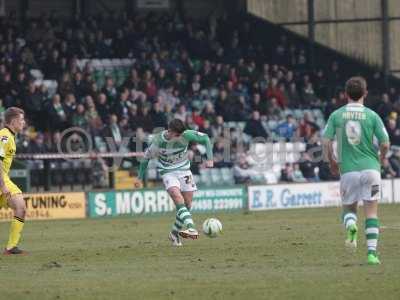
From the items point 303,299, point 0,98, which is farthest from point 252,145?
point 303,299

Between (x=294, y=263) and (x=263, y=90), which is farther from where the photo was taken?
(x=263, y=90)

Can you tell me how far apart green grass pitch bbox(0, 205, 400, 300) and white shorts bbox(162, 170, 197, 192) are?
92cm

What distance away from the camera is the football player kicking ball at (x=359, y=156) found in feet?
43.5

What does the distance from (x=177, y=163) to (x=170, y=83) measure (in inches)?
660

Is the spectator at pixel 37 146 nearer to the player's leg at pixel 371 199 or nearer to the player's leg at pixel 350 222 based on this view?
the player's leg at pixel 350 222

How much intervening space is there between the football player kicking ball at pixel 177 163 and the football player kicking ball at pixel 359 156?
4.59 metres

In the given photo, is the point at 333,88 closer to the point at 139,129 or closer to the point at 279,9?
the point at 279,9

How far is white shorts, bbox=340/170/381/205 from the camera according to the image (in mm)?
13266

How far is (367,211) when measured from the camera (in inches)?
528

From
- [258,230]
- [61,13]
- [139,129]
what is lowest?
[258,230]

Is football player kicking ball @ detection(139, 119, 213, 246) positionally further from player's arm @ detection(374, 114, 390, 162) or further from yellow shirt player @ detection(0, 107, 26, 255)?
player's arm @ detection(374, 114, 390, 162)

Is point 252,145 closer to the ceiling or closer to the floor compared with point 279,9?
closer to the floor

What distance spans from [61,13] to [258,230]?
20.2m

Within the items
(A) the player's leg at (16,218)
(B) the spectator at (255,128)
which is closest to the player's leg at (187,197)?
(A) the player's leg at (16,218)
